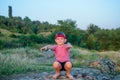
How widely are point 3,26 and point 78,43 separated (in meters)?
23.9

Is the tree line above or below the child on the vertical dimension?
above

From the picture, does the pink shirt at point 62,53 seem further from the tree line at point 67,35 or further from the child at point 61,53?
the tree line at point 67,35

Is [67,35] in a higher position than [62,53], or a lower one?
higher

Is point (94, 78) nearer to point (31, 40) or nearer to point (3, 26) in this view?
point (31, 40)

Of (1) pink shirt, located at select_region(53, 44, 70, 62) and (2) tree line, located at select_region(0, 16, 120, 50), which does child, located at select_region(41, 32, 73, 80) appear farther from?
(2) tree line, located at select_region(0, 16, 120, 50)

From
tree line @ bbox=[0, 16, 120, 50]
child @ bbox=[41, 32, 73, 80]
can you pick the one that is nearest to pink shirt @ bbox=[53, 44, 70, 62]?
child @ bbox=[41, 32, 73, 80]

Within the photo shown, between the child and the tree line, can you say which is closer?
the child

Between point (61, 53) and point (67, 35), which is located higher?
point (67, 35)

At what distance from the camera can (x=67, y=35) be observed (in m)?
49.7

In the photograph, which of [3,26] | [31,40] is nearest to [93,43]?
[31,40]

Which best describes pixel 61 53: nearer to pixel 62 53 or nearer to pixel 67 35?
pixel 62 53

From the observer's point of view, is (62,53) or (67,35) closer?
(62,53)

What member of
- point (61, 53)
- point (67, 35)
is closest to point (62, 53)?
point (61, 53)

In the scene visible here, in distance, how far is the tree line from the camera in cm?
4517
